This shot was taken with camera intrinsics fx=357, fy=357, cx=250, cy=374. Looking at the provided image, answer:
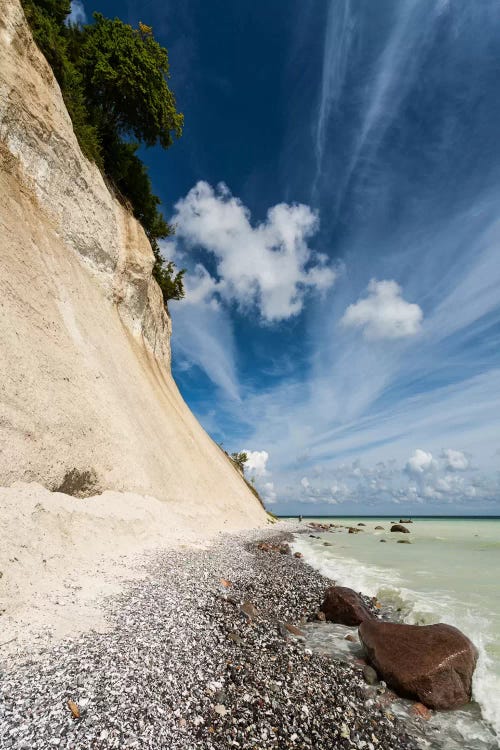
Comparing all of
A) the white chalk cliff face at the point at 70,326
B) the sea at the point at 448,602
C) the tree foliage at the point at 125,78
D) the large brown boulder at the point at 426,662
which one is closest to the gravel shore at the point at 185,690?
the large brown boulder at the point at 426,662

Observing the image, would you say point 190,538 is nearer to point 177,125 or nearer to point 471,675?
point 471,675

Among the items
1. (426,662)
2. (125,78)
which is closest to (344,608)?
(426,662)

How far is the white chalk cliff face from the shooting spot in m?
11.4

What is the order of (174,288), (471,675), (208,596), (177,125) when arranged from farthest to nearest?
(174,288), (177,125), (208,596), (471,675)

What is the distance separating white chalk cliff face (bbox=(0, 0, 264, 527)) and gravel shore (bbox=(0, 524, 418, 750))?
5481 mm

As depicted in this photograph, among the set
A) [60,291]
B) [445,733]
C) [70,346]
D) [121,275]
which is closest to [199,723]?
[445,733]

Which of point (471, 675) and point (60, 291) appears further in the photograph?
point (60, 291)

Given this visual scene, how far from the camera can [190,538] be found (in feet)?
52.4

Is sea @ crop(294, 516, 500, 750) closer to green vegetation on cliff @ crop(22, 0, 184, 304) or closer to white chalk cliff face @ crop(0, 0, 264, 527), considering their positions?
white chalk cliff face @ crop(0, 0, 264, 527)

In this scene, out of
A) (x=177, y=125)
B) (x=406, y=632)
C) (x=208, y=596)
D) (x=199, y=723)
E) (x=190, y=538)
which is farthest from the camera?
(x=177, y=125)

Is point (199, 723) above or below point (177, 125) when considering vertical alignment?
below

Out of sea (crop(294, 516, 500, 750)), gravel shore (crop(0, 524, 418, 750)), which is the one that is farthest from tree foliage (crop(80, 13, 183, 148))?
sea (crop(294, 516, 500, 750))

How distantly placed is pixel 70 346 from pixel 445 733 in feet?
50.8

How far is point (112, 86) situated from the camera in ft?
75.9
